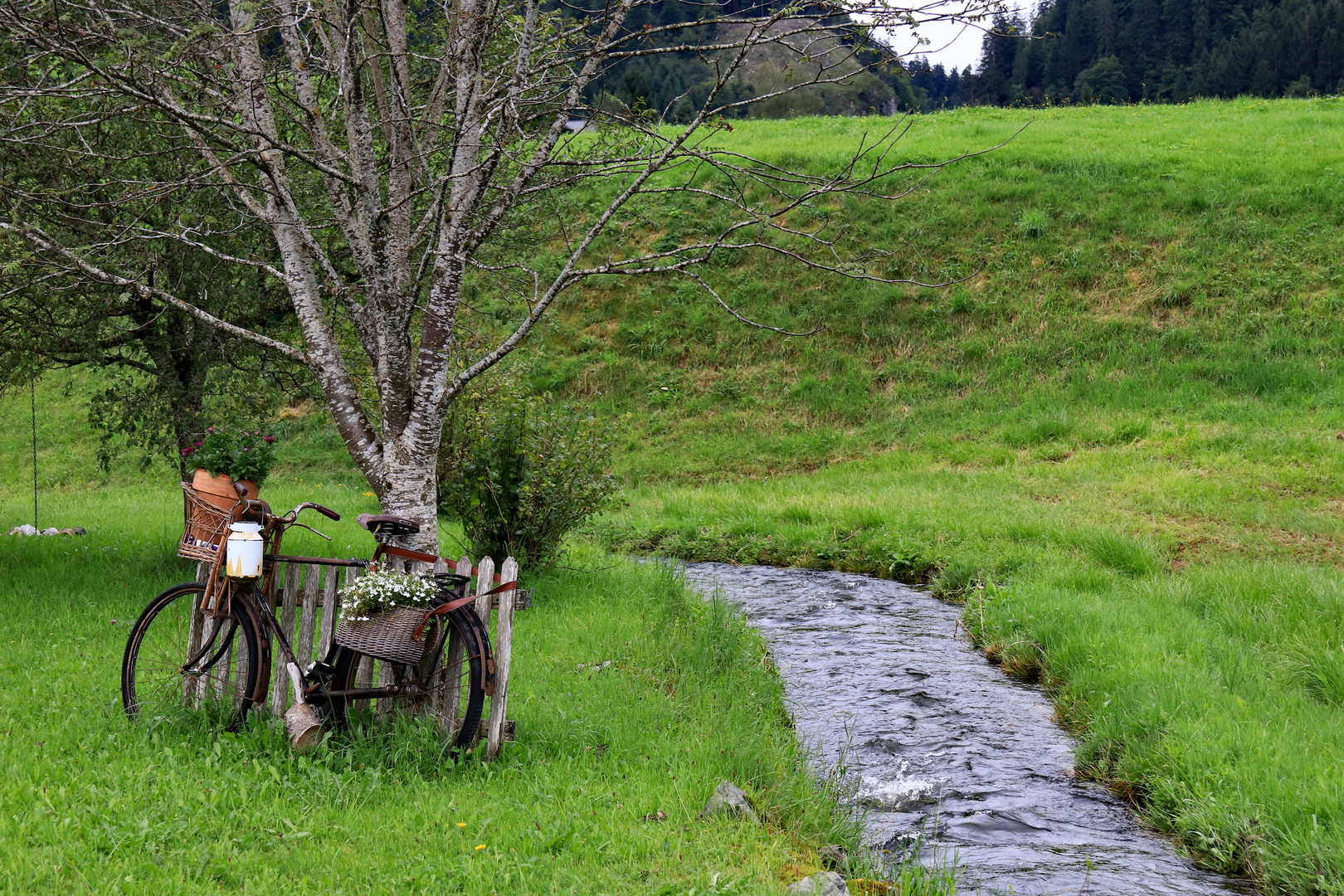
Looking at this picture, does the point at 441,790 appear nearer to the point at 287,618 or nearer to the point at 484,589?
the point at 484,589

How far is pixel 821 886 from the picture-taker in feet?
12.1

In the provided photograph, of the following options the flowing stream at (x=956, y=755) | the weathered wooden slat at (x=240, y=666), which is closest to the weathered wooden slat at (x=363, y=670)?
the weathered wooden slat at (x=240, y=666)

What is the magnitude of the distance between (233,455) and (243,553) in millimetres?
1580

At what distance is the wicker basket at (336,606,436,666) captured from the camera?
474 cm

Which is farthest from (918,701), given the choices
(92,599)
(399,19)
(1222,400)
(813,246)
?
(813,246)

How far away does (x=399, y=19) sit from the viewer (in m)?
5.64

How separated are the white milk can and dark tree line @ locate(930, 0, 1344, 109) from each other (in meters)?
46.9

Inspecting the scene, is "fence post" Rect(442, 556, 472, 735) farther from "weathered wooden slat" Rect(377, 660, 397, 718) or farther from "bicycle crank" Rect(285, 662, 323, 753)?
"bicycle crank" Rect(285, 662, 323, 753)

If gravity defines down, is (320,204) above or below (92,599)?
above

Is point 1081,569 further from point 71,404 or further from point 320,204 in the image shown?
point 71,404

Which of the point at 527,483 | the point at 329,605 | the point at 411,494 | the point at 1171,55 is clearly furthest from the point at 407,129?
the point at 1171,55

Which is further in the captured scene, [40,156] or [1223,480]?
[1223,480]

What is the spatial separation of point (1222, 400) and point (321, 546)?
1532cm

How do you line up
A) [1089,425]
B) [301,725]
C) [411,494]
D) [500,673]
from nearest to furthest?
[301,725] → [500,673] → [411,494] → [1089,425]
